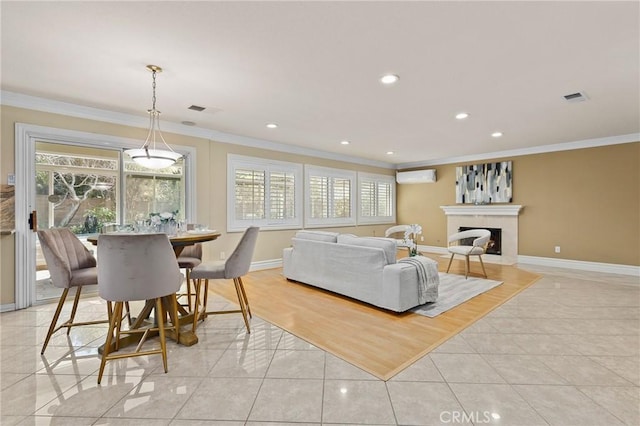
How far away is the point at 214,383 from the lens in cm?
202

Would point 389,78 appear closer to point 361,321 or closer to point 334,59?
point 334,59

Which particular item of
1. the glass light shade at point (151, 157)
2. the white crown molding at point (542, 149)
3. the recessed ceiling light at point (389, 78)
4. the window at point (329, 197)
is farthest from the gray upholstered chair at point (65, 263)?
the white crown molding at point (542, 149)

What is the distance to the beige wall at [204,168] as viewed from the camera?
3.41m

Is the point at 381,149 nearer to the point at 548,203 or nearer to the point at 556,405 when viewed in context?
the point at 548,203

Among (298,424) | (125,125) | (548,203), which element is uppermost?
(125,125)

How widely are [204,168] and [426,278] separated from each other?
12.5 ft

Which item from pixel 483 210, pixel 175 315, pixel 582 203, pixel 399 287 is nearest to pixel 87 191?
pixel 175 315

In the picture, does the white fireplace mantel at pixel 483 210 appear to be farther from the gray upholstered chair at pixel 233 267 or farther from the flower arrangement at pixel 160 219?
the flower arrangement at pixel 160 219

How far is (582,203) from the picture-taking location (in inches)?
226

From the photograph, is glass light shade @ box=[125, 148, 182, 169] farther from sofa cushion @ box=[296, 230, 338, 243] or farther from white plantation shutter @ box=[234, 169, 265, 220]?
A: white plantation shutter @ box=[234, 169, 265, 220]

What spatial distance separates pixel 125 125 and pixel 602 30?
204 inches

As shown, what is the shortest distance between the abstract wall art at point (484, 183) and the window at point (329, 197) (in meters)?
2.67

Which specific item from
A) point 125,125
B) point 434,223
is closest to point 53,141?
point 125,125

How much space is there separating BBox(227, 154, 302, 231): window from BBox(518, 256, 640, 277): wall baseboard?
499 centimetres
